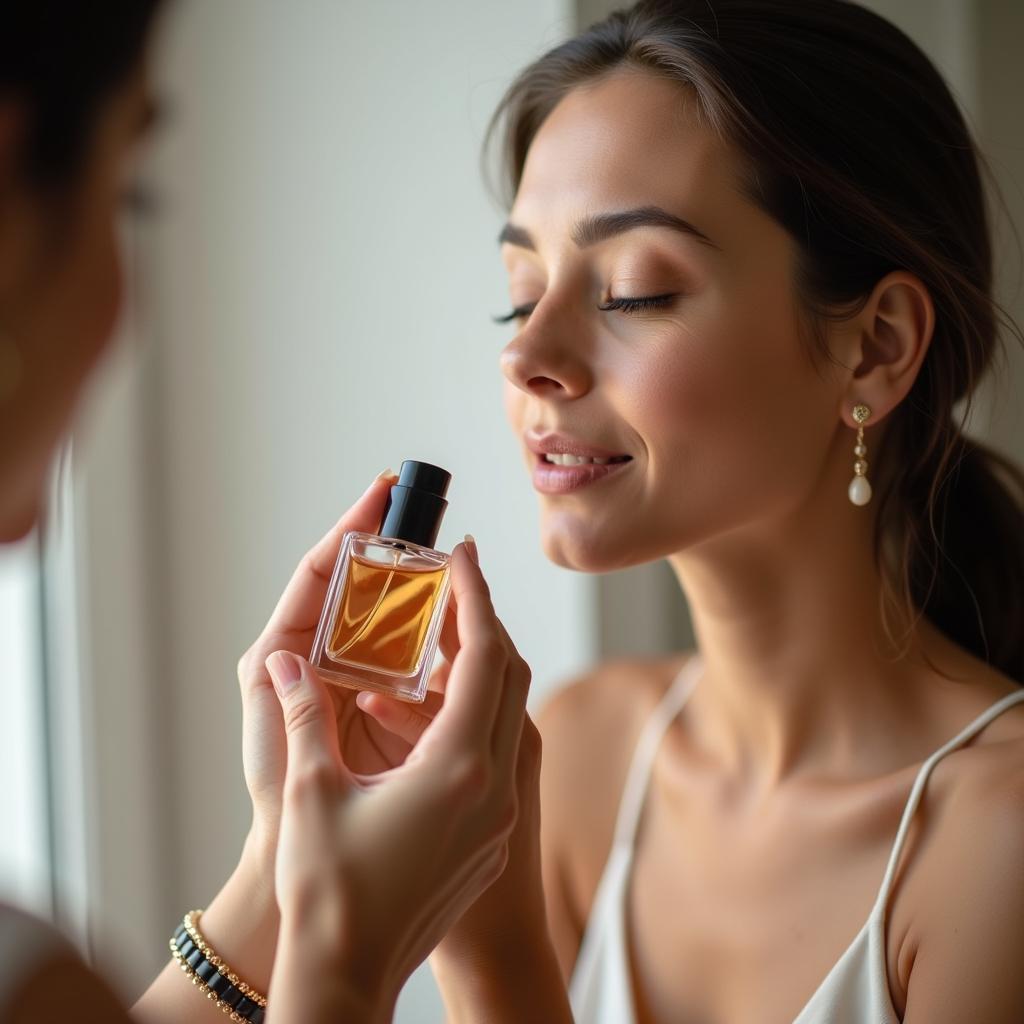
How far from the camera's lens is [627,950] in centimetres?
115

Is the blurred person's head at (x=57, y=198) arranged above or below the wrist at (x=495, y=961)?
above

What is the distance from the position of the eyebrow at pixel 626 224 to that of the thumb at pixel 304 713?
1.40 ft

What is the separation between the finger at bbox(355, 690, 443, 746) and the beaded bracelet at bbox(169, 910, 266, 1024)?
21 centimetres

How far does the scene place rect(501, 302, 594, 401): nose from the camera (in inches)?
37.6

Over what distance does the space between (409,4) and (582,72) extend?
477mm

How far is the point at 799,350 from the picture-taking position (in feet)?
3.28

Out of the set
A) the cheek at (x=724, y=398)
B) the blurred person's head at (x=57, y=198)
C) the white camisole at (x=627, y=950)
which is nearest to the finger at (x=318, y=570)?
the cheek at (x=724, y=398)

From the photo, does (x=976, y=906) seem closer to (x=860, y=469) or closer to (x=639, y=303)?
(x=860, y=469)

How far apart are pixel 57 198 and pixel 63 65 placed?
2.3 inches

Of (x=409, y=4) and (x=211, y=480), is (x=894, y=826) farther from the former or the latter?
(x=409, y=4)

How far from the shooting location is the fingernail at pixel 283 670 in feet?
2.51

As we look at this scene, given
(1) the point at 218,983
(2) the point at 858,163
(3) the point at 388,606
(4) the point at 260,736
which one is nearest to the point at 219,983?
(1) the point at 218,983

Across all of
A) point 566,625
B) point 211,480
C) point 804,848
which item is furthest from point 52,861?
point 804,848

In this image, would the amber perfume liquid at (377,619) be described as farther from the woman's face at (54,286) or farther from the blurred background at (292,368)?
the blurred background at (292,368)
